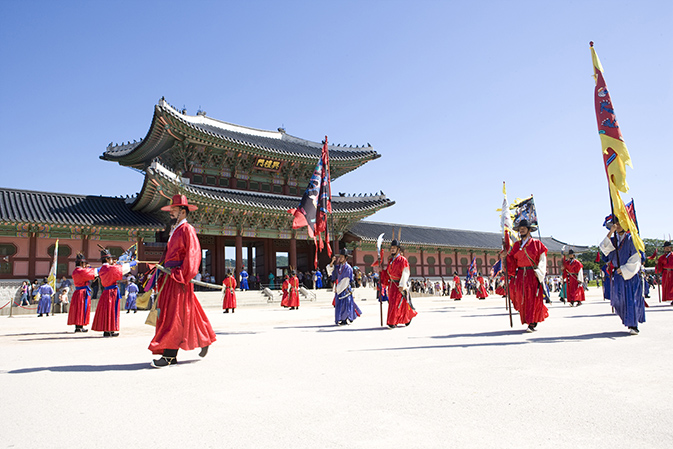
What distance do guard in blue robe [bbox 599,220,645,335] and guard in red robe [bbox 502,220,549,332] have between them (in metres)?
0.98

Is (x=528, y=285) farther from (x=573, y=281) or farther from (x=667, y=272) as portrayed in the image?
(x=573, y=281)

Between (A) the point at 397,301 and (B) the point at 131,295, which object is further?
(B) the point at 131,295

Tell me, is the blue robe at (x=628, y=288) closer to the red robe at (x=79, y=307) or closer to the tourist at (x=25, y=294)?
the red robe at (x=79, y=307)

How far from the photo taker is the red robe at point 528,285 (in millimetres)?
6684

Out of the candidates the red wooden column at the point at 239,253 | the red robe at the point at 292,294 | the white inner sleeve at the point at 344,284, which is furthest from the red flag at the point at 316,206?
the red wooden column at the point at 239,253

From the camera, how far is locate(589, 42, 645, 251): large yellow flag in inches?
255

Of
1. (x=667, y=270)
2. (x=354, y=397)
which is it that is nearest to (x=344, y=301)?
(x=354, y=397)

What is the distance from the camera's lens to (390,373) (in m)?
3.73

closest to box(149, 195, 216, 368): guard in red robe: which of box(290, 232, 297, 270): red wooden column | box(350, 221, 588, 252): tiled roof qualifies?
box(290, 232, 297, 270): red wooden column

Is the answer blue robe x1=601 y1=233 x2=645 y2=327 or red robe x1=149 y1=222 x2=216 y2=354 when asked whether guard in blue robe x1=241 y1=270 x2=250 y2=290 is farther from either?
blue robe x1=601 y1=233 x2=645 y2=327

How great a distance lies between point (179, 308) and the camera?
454 centimetres

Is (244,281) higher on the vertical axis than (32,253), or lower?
lower

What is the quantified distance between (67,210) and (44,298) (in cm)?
588

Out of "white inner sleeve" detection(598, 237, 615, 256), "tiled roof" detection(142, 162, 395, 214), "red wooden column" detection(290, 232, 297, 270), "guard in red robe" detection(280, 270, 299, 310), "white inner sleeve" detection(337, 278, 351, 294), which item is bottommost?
"guard in red robe" detection(280, 270, 299, 310)
